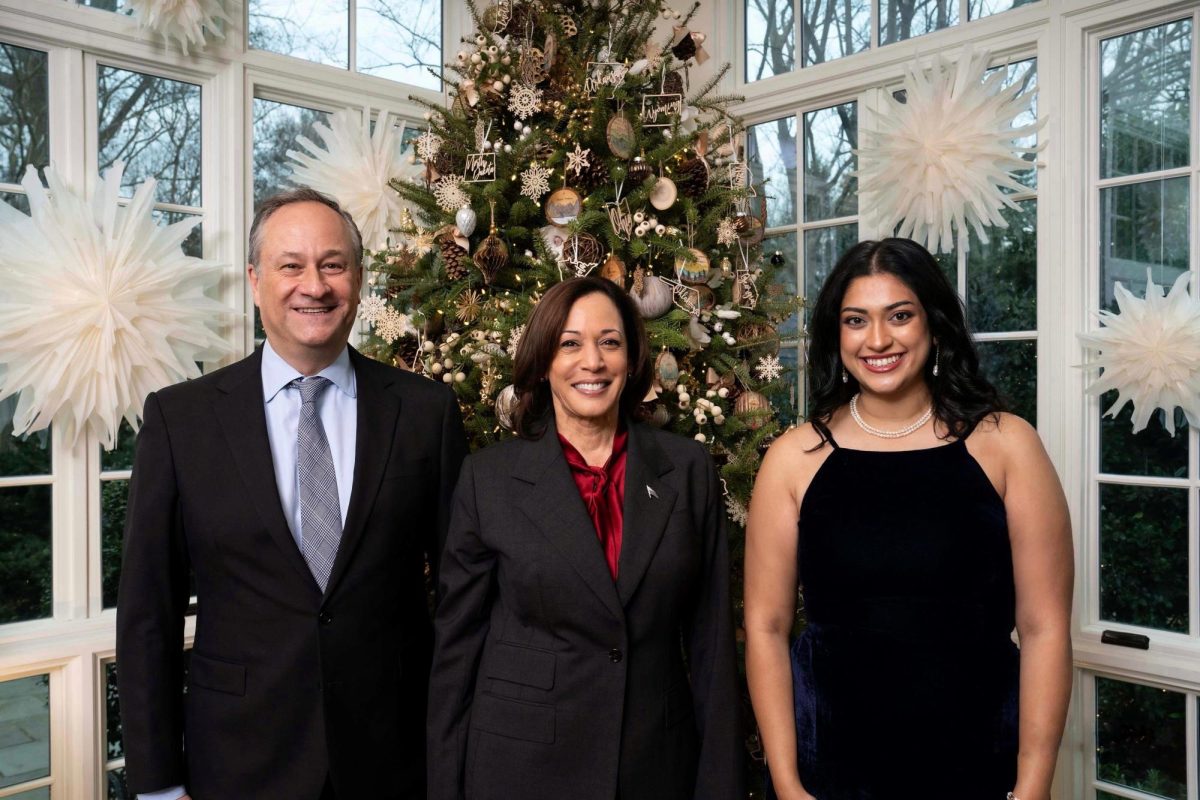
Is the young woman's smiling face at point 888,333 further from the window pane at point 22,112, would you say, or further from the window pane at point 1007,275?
the window pane at point 22,112

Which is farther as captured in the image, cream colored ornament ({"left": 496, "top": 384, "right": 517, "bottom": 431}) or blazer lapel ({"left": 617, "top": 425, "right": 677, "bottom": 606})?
cream colored ornament ({"left": 496, "top": 384, "right": 517, "bottom": 431})

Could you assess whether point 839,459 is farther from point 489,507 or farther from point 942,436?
point 489,507

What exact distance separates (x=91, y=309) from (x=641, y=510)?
172cm

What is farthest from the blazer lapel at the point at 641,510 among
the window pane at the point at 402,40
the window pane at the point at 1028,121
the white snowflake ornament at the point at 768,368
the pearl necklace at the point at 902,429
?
the window pane at the point at 402,40

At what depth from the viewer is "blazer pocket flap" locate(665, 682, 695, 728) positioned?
5.20ft

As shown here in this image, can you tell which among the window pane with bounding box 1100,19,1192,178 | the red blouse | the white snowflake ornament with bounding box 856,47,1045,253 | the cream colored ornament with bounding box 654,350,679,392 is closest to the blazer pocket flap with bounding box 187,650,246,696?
the red blouse

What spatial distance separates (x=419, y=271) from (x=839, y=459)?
1.61 metres

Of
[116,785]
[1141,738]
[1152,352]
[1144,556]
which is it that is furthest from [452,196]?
[1141,738]

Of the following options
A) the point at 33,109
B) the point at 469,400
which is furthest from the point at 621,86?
the point at 33,109

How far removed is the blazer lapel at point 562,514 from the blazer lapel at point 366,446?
26 centimetres

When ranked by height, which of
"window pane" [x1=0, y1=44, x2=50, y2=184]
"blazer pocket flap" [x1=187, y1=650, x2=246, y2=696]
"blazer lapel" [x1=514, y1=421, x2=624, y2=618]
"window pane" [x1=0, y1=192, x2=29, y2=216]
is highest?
"window pane" [x1=0, y1=44, x2=50, y2=184]

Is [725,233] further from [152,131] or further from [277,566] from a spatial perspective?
[152,131]

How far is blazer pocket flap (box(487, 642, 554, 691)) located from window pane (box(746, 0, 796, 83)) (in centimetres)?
269

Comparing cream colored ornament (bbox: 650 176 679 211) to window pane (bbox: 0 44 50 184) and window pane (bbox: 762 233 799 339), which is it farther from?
window pane (bbox: 0 44 50 184)
